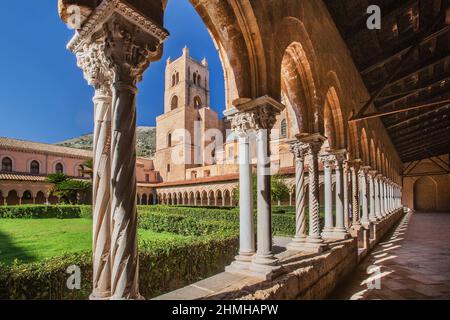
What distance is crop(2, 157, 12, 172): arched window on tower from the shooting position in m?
33.7

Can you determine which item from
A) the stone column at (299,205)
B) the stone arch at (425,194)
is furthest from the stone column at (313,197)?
the stone arch at (425,194)

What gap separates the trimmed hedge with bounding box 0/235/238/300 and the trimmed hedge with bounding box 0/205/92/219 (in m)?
18.5

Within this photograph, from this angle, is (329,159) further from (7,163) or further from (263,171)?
(7,163)

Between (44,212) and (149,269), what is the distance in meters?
21.4

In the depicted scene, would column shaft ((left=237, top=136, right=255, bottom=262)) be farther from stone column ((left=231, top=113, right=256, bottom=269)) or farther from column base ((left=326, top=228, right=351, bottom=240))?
column base ((left=326, top=228, right=351, bottom=240))

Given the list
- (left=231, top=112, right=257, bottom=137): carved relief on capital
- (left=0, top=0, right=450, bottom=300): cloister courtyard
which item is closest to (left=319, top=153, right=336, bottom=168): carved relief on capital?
(left=0, top=0, right=450, bottom=300): cloister courtyard

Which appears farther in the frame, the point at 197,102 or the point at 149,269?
the point at 197,102

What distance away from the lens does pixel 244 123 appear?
3.77 m

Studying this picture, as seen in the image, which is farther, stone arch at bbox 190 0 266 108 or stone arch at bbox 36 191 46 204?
stone arch at bbox 36 191 46 204

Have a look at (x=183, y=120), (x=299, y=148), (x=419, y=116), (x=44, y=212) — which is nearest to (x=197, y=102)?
(x=183, y=120)

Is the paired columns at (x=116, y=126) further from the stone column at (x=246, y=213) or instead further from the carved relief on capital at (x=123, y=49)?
the stone column at (x=246, y=213)

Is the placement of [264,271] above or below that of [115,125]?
below

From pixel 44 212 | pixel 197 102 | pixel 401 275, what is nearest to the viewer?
pixel 401 275

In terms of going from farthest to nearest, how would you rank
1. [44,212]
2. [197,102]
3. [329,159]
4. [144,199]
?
[197,102] → [144,199] → [44,212] → [329,159]
